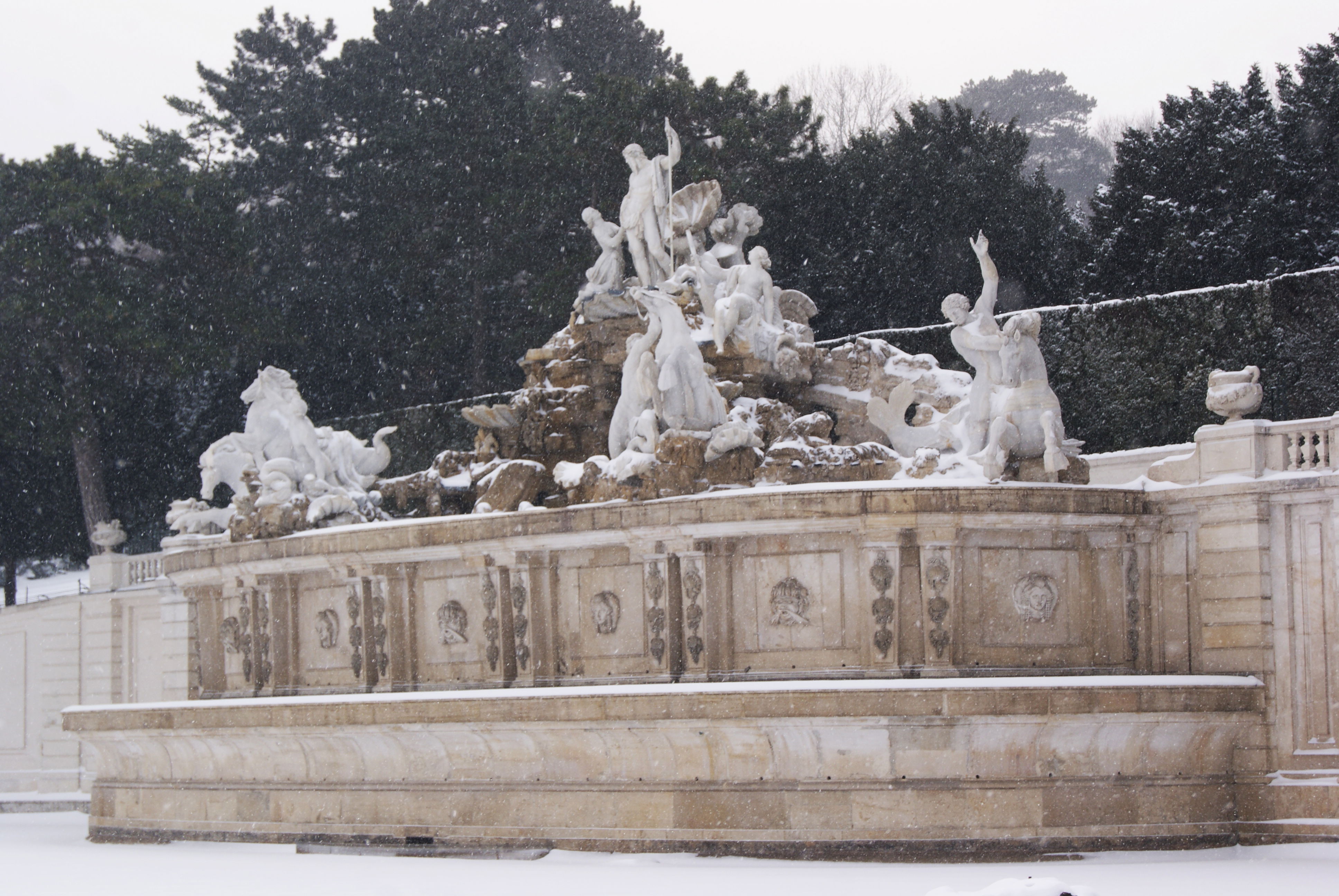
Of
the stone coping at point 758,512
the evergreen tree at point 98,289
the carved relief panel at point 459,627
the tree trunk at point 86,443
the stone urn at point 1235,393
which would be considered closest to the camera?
the stone coping at point 758,512

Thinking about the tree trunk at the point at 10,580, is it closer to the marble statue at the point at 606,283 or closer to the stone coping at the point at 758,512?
the marble statue at the point at 606,283

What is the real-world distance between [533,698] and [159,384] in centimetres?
2595

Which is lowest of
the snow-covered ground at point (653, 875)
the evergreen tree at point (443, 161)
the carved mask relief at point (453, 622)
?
the snow-covered ground at point (653, 875)

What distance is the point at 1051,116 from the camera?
210ft

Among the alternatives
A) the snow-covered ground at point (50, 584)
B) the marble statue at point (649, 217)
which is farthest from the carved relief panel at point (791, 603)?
the snow-covered ground at point (50, 584)

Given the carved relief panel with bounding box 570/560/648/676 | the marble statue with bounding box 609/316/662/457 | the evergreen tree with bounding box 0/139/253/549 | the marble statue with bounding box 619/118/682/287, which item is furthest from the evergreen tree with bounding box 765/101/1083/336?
the carved relief panel with bounding box 570/560/648/676

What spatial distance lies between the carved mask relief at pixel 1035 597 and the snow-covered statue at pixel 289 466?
9277mm

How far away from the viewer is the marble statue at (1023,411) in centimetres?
1762

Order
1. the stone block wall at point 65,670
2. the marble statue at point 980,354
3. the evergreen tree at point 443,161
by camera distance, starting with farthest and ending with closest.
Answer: the evergreen tree at point 443,161, the stone block wall at point 65,670, the marble statue at point 980,354

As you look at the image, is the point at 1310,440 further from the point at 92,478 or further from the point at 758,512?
the point at 92,478

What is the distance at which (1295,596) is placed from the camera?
17.2m

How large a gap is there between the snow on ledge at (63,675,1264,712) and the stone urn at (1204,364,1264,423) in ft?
8.92

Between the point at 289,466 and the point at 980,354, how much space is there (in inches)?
368

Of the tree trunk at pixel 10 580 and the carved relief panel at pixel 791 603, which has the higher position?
the carved relief panel at pixel 791 603
